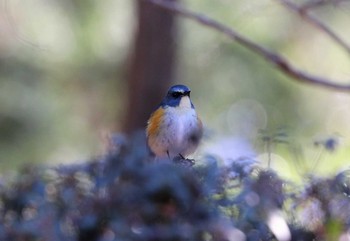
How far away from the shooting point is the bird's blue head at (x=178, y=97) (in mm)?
3672

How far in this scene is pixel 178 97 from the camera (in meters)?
3.84

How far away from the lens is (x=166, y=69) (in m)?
6.88

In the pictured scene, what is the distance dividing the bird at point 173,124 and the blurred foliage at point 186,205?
3.17 ft

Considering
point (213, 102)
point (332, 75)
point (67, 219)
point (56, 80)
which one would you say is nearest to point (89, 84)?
point (56, 80)

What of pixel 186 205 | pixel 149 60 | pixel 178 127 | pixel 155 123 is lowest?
pixel 186 205

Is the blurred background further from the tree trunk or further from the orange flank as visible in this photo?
the orange flank

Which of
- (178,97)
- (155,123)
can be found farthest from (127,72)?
(178,97)

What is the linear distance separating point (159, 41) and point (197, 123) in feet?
10.6

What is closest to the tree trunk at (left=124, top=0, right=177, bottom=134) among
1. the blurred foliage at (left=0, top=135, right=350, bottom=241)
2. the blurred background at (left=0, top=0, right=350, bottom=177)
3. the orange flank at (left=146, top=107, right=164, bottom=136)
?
the blurred background at (left=0, top=0, right=350, bottom=177)

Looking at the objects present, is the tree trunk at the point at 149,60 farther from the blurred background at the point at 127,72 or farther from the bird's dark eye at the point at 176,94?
the bird's dark eye at the point at 176,94

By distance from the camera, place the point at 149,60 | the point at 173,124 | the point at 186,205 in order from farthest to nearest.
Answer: the point at 149,60 → the point at 173,124 → the point at 186,205

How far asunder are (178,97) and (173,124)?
0.53ft

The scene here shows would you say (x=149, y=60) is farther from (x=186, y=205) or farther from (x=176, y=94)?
(x=186, y=205)

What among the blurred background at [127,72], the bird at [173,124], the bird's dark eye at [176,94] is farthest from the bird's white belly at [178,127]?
the blurred background at [127,72]
